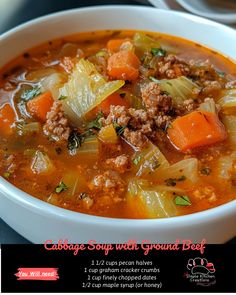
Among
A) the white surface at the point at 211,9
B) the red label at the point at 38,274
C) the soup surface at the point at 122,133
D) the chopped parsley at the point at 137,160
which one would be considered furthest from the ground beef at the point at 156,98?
the white surface at the point at 211,9

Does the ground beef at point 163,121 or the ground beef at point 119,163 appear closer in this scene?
the ground beef at point 119,163

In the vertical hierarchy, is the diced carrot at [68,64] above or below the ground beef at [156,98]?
below

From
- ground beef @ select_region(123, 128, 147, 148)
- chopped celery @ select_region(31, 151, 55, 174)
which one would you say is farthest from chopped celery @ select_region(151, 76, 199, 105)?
chopped celery @ select_region(31, 151, 55, 174)

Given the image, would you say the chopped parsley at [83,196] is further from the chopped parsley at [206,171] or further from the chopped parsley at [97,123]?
the chopped parsley at [206,171]

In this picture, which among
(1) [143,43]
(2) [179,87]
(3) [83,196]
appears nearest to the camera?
(3) [83,196]

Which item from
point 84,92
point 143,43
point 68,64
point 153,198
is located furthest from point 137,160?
point 143,43

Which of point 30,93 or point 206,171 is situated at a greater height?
point 30,93

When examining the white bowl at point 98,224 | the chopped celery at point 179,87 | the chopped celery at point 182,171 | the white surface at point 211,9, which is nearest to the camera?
the white bowl at point 98,224

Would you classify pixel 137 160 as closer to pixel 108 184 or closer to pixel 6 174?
pixel 108 184

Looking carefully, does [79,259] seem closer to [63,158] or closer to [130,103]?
[63,158]
